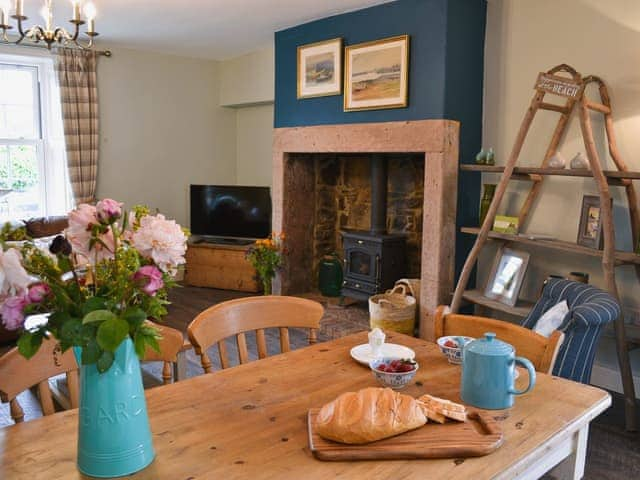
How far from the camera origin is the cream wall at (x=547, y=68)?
3.39m

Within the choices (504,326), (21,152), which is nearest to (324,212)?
(21,152)

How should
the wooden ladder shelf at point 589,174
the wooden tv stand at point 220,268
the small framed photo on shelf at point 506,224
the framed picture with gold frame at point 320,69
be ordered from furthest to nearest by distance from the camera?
the wooden tv stand at point 220,268, the framed picture with gold frame at point 320,69, the small framed photo on shelf at point 506,224, the wooden ladder shelf at point 589,174

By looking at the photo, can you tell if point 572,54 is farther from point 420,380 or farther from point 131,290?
point 131,290

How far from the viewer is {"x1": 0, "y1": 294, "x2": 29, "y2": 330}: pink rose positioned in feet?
3.17

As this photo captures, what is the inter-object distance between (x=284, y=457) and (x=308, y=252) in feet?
14.8

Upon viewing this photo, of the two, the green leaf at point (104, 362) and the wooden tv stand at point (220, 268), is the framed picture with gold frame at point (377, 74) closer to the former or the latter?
the wooden tv stand at point (220, 268)

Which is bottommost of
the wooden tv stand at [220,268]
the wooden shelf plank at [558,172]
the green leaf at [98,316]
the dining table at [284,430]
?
the wooden tv stand at [220,268]

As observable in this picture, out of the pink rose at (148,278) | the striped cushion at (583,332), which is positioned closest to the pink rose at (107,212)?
the pink rose at (148,278)

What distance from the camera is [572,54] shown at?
365cm

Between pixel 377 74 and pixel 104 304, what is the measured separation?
12.1 ft

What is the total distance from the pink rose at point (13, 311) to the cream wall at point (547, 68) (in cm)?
337

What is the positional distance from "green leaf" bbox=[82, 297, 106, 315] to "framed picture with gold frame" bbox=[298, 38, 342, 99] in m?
3.91

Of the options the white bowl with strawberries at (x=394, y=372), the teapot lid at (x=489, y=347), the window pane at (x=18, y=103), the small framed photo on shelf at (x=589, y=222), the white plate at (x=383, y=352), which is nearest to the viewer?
the teapot lid at (x=489, y=347)

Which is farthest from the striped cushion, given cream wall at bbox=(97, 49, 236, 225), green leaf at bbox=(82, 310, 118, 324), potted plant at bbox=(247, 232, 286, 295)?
cream wall at bbox=(97, 49, 236, 225)
